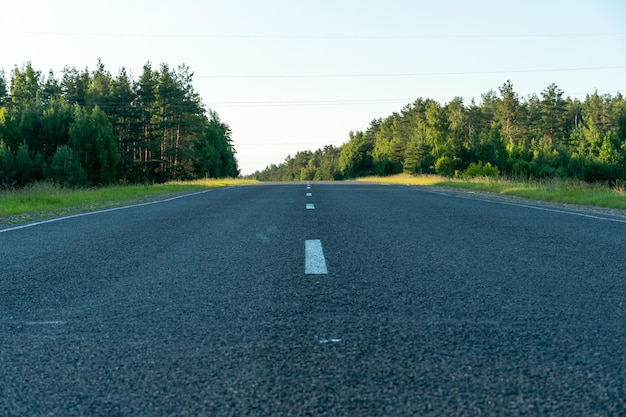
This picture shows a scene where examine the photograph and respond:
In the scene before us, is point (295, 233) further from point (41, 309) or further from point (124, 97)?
point (124, 97)

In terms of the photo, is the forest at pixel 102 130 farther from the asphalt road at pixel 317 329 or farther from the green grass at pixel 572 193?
the asphalt road at pixel 317 329

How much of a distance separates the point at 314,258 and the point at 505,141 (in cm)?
8774

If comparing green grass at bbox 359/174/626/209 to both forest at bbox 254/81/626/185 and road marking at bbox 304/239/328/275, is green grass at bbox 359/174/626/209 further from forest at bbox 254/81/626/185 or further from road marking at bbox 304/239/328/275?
forest at bbox 254/81/626/185

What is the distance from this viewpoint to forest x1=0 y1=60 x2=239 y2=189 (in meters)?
42.5

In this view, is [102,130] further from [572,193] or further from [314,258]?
[314,258]

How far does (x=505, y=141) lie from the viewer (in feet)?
287

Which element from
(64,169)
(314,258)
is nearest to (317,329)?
(314,258)

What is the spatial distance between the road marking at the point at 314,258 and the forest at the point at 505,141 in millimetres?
37889

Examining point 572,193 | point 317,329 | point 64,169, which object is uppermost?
point 64,169

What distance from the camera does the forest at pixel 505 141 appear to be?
57.6m

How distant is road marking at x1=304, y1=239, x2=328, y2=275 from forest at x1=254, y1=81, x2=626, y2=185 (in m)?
37.9

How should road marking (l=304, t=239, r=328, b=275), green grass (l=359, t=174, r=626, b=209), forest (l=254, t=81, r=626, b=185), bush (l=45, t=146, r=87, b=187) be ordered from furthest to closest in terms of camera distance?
1. forest (l=254, t=81, r=626, b=185)
2. bush (l=45, t=146, r=87, b=187)
3. green grass (l=359, t=174, r=626, b=209)
4. road marking (l=304, t=239, r=328, b=275)

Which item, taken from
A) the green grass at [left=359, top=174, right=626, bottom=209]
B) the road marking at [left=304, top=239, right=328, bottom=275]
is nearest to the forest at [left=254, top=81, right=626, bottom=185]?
the green grass at [left=359, top=174, right=626, bottom=209]

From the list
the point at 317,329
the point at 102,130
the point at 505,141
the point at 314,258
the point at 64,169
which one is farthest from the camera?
the point at 505,141
